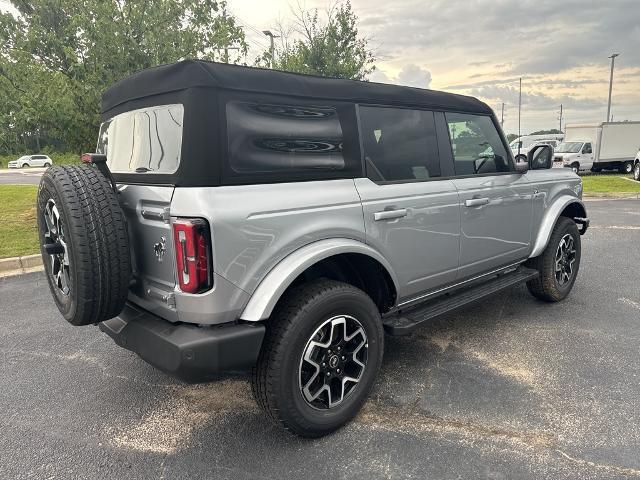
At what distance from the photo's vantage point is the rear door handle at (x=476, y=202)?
134 inches

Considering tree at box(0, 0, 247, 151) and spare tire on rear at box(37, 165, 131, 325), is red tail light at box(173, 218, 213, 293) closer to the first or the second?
spare tire on rear at box(37, 165, 131, 325)

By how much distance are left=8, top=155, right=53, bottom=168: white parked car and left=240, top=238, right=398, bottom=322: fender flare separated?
49983mm

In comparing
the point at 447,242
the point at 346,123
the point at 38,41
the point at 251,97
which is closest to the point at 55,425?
the point at 251,97

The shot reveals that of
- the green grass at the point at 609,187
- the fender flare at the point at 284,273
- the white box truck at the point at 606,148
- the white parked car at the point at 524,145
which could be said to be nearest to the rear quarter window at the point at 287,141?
the fender flare at the point at 284,273

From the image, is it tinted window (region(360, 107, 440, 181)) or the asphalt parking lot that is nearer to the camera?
the asphalt parking lot

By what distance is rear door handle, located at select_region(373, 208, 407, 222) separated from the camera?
2773 mm

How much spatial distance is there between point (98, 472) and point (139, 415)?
0.53 m

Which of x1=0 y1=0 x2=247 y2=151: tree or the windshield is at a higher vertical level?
x1=0 y1=0 x2=247 y2=151: tree

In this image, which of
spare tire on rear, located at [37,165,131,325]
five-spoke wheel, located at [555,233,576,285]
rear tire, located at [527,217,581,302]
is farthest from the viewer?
five-spoke wheel, located at [555,233,576,285]

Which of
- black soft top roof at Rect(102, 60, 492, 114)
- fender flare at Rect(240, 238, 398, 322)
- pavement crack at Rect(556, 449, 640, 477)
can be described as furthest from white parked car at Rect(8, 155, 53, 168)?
pavement crack at Rect(556, 449, 640, 477)

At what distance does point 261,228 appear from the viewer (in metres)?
2.25

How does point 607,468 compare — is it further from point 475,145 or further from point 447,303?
point 475,145

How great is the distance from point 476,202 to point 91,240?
8.64 feet

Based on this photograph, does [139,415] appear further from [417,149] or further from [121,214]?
[417,149]
